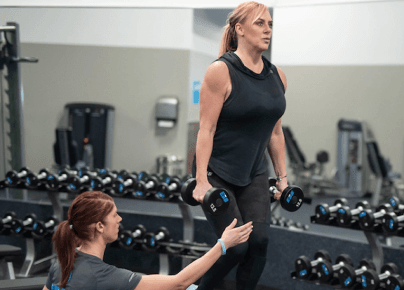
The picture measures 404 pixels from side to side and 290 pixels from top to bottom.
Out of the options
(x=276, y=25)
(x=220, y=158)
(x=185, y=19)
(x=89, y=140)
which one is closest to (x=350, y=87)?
(x=276, y=25)

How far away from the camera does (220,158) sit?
70.7 inches

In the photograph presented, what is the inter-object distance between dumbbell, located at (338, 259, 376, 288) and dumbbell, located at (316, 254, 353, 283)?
0.04m

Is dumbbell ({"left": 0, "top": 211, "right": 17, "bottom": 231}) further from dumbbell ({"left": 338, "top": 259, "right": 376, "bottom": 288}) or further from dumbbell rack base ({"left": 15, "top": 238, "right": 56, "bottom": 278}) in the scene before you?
dumbbell ({"left": 338, "top": 259, "right": 376, "bottom": 288})

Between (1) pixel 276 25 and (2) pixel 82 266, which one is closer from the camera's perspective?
(2) pixel 82 266

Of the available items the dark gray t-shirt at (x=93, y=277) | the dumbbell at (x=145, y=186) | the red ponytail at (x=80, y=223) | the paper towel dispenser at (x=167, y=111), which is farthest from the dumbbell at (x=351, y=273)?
the paper towel dispenser at (x=167, y=111)

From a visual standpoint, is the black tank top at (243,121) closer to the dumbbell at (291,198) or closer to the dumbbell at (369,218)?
the dumbbell at (291,198)

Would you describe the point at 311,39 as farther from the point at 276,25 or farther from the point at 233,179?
the point at 233,179

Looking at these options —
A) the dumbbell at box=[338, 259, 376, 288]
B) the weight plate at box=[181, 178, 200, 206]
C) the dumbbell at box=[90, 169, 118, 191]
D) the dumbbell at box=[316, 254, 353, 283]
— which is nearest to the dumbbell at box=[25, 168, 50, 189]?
the dumbbell at box=[90, 169, 118, 191]

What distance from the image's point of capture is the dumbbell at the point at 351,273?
9.62 ft

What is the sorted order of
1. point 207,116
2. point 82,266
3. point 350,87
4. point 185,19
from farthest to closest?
point 350,87 < point 185,19 < point 207,116 < point 82,266

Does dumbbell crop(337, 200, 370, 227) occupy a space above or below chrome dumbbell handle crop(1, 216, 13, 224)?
above

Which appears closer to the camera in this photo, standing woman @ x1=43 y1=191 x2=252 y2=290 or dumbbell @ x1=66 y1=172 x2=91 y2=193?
standing woman @ x1=43 y1=191 x2=252 y2=290

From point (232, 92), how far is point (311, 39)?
13.7 ft

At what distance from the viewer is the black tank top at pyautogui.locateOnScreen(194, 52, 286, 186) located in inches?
68.1
